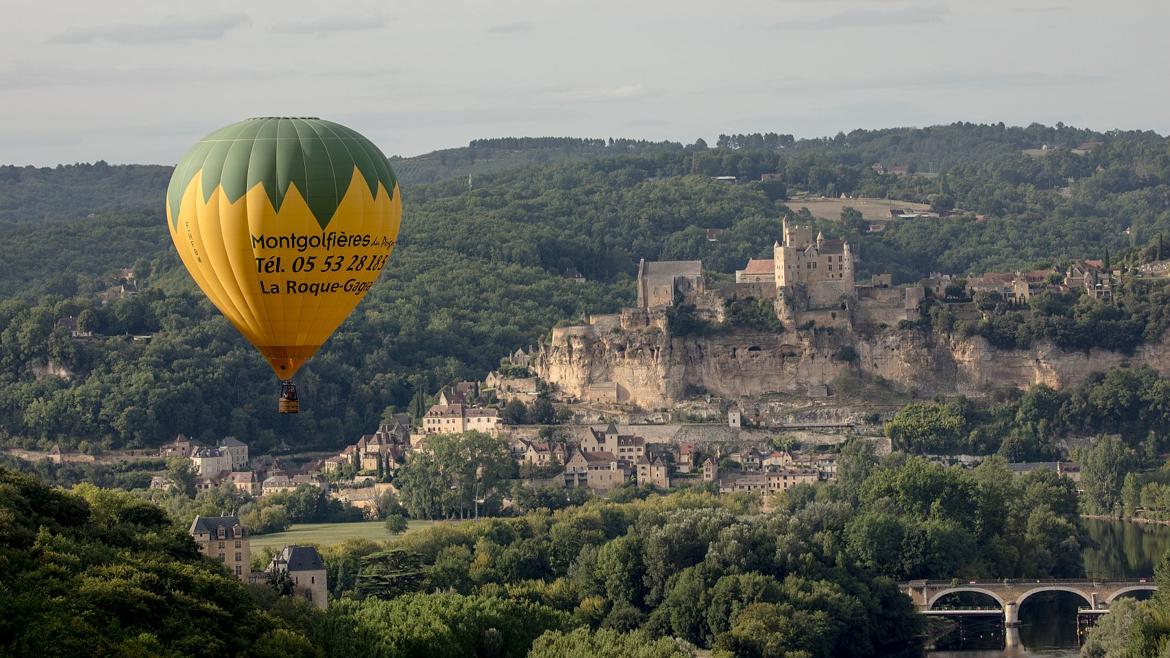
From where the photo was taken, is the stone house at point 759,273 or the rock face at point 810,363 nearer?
the rock face at point 810,363

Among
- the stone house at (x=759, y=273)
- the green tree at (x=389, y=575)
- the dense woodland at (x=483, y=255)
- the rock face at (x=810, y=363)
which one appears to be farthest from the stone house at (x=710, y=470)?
the green tree at (x=389, y=575)

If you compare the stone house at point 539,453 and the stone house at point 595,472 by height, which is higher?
the stone house at point 539,453

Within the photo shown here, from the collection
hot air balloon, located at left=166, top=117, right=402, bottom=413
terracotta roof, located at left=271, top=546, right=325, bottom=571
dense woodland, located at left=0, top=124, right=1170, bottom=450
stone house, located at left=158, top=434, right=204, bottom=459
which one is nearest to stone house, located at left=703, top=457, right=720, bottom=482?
dense woodland, located at left=0, top=124, right=1170, bottom=450

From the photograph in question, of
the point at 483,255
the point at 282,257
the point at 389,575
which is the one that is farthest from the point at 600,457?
the point at 282,257

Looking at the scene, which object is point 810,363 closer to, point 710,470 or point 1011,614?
point 710,470

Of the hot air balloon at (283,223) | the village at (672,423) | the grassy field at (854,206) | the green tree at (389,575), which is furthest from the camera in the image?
the grassy field at (854,206)

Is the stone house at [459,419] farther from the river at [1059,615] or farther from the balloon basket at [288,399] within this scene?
the balloon basket at [288,399]

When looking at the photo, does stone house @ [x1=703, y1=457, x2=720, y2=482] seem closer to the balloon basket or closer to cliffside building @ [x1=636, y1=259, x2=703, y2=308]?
cliffside building @ [x1=636, y1=259, x2=703, y2=308]
